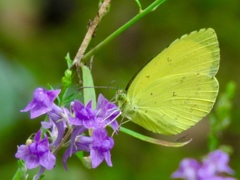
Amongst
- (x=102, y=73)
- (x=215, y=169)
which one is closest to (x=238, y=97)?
(x=102, y=73)

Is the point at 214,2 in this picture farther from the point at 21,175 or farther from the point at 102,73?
the point at 21,175

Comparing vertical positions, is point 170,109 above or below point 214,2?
above

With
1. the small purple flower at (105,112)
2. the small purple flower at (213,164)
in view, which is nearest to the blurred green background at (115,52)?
the small purple flower at (213,164)

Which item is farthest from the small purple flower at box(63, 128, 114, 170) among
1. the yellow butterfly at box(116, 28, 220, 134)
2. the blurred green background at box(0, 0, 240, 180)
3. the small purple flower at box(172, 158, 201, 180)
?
the blurred green background at box(0, 0, 240, 180)

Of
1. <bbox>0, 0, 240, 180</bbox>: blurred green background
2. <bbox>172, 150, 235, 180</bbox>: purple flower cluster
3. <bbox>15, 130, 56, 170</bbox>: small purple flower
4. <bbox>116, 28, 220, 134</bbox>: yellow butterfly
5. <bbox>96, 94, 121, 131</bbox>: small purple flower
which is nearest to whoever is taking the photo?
<bbox>15, 130, 56, 170</bbox>: small purple flower

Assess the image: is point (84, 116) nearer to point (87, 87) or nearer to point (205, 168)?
point (87, 87)

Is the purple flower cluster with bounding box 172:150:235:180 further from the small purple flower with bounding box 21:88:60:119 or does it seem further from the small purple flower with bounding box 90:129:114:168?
the small purple flower with bounding box 21:88:60:119

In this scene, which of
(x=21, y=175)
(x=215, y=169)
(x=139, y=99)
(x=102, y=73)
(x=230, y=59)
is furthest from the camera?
(x=230, y=59)
